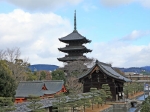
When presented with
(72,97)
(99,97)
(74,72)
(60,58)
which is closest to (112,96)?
(99,97)

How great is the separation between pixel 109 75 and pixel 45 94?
402 inches

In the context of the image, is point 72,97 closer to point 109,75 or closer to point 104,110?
point 104,110

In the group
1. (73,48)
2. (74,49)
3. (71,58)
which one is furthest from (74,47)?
(71,58)

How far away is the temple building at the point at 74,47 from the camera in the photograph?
201ft

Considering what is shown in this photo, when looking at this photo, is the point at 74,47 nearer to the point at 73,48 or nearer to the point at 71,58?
the point at 73,48

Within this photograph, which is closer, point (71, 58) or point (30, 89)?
point (30, 89)

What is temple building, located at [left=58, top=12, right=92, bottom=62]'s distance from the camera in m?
61.1

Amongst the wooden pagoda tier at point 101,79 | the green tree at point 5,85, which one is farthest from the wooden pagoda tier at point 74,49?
the green tree at point 5,85

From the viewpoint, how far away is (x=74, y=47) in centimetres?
6244

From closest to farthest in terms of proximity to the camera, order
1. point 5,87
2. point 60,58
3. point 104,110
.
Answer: point 5,87
point 104,110
point 60,58

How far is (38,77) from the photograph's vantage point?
5734cm

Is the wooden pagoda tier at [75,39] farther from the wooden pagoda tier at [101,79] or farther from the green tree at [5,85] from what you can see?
the green tree at [5,85]

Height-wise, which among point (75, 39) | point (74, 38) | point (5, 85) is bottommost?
point (5, 85)

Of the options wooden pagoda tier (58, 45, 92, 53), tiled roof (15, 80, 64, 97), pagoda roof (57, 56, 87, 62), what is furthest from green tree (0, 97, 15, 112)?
wooden pagoda tier (58, 45, 92, 53)
